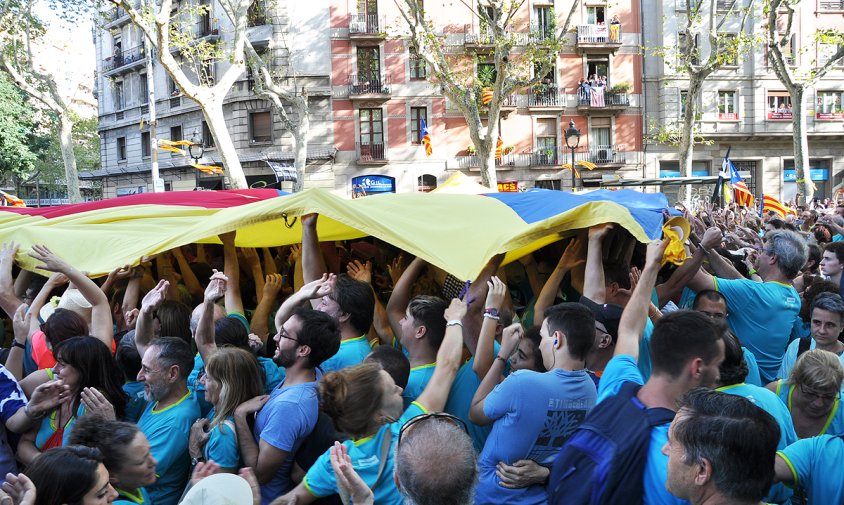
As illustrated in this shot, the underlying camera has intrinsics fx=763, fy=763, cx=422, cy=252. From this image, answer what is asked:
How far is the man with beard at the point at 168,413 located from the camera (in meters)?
3.15

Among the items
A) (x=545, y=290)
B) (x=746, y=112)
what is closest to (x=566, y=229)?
(x=545, y=290)

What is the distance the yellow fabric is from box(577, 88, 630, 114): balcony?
85.9 feet

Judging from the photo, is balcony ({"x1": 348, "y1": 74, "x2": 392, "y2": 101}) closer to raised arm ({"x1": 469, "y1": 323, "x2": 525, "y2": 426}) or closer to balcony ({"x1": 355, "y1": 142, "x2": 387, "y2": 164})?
balcony ({"x1": 355, "y1": 142, "x2": 387, "y2": 164})

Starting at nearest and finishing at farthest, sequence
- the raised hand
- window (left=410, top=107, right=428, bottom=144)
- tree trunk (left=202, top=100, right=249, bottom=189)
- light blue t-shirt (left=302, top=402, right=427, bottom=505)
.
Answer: light blue t-shirt (left=302, top=402, right=427, bottom=505) < the raised hand < tree trunk (left=202, top=100, right=249, bottom=189) < window (left=410, top=107, right=428, bottom=144)

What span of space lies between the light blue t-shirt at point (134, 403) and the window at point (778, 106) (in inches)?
1285

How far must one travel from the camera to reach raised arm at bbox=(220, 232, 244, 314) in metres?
4.81

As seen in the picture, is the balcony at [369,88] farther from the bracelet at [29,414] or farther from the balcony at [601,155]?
the bracelet at [29,414]

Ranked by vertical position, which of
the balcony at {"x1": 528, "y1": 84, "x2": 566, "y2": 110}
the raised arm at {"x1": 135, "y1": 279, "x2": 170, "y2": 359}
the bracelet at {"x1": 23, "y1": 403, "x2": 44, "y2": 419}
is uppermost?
the balcony at {"x1": 528, "y1": 84, "x2": 566, "y2": 110}

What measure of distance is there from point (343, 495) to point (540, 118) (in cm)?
2942

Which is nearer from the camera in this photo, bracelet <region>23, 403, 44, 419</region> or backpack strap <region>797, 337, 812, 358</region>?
bracelet <region>23, 403, 44, 419</region>

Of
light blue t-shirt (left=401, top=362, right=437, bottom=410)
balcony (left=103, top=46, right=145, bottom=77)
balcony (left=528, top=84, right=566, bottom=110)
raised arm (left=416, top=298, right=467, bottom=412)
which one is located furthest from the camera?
balcony (left=103, top=46, right=145, bottom=77)

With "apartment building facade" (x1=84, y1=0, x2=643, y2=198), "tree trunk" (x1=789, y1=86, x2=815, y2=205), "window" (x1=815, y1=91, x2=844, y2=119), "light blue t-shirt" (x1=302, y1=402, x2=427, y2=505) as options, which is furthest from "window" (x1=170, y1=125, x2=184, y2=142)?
"light blue t-shirt" (x1=302, y1=402, x2=427, y2=505)

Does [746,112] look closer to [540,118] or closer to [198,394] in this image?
[540,118]

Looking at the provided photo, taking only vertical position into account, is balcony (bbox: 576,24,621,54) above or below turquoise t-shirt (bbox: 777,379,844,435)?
above
